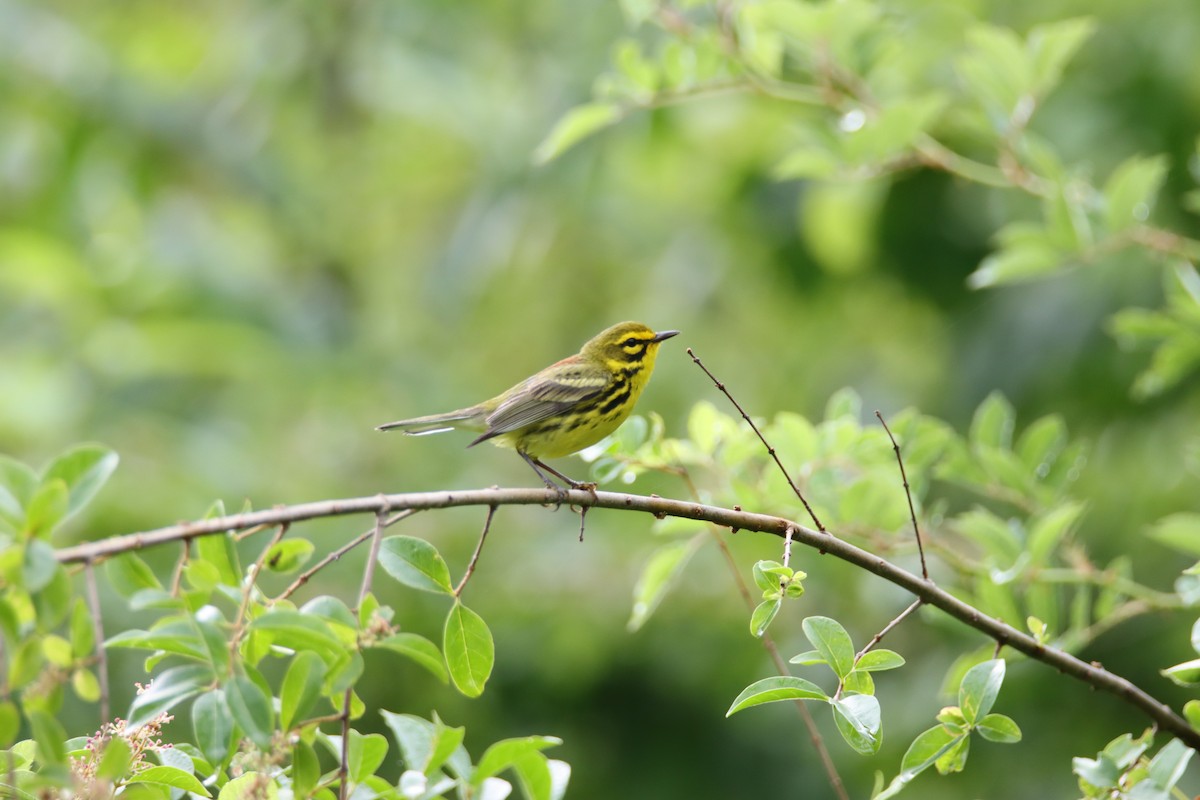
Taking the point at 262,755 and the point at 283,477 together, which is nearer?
the point at 262,755

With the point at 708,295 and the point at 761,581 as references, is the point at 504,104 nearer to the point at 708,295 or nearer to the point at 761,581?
the point at 708,295

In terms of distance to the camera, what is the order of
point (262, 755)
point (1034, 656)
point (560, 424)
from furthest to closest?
1. point (560, 424)
2. point (1034, 656)
3. point (262, 755)

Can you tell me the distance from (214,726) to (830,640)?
0.96 m

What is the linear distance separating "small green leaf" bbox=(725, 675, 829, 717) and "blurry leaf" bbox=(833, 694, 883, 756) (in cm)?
4

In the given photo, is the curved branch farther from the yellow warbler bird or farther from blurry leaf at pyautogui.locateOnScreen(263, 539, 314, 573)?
the yellow warbler bird

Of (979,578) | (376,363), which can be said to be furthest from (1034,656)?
(376,363)

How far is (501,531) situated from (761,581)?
6352 millimetres

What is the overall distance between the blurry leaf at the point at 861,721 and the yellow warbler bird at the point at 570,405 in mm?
2095

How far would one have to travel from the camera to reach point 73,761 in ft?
6.56

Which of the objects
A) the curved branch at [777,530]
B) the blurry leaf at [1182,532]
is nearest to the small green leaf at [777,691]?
the curved branch at [777,530]

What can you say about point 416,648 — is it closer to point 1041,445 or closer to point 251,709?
point 251,709

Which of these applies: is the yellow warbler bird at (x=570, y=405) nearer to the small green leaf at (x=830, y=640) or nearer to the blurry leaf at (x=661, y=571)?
the blurry leaf at (x=661, y=571)

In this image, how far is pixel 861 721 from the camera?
192cm

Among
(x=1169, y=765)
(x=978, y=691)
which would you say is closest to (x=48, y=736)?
(x=978, y=691)
